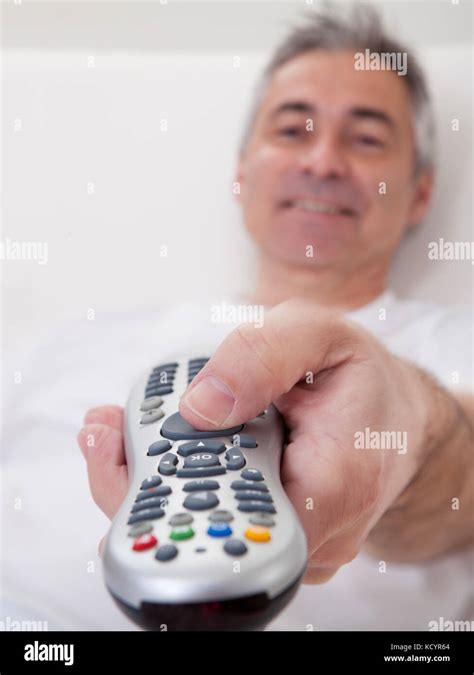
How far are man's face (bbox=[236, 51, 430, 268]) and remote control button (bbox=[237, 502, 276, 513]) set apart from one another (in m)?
0.53

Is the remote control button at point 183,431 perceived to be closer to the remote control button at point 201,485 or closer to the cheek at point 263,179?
the remote control button at point 201,485

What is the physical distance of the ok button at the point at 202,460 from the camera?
0.32 metres

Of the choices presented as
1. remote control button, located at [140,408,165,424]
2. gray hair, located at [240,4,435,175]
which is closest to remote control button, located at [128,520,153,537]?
remote control button, located at [140,408,165,424]

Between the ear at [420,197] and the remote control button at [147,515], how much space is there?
2.01 feet

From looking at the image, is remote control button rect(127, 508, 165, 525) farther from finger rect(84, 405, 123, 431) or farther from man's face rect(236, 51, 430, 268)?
man's face rect(236, 51, 430, 268)

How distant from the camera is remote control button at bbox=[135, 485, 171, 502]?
30 cm

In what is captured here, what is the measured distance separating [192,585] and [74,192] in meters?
0.64

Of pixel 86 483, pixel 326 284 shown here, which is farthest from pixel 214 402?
pixel 326 284

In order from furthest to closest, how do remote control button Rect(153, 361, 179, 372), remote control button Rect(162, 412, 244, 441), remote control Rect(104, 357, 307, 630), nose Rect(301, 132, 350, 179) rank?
nose Rect(301, 132, 350, 179) < remote control button Rect(153, 361, 179, 372) < remote control button Rect(162, 412, 244, 441) < remote control Rect(104, 357, 307, 630)

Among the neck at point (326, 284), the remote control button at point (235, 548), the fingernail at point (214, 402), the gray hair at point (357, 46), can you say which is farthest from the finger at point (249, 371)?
the gray hair at point (357, 46)
